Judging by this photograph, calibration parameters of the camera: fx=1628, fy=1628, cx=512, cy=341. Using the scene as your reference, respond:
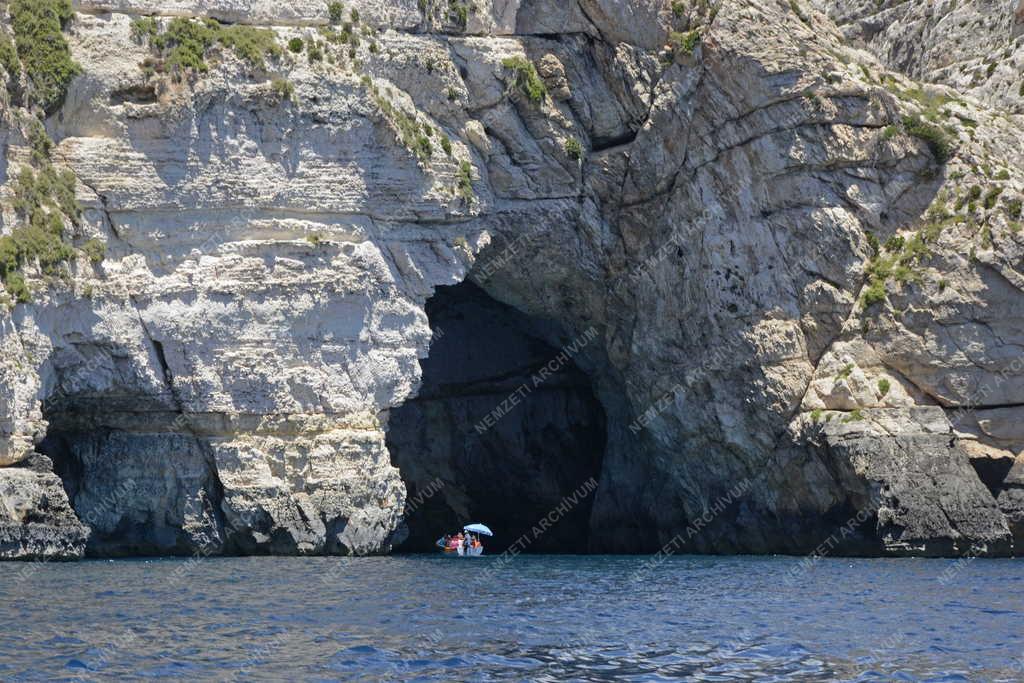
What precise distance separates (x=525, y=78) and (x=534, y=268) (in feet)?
17.6

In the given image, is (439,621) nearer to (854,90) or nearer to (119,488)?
(119,488)

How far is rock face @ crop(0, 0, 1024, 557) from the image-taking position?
38.6m

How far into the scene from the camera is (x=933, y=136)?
43.4 meters

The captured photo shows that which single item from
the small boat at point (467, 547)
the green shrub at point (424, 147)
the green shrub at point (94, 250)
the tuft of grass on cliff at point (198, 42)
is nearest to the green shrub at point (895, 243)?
the green shrub at point (424, 147)

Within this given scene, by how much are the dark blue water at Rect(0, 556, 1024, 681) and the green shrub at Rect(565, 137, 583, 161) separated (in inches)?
500

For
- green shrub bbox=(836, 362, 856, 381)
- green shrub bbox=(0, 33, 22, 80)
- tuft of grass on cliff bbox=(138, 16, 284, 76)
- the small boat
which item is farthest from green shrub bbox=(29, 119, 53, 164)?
green shrub bbox=(836, 362, 856, 381)

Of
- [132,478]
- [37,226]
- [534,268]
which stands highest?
[534,268]

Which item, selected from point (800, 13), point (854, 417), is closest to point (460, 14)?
point (800, 13)

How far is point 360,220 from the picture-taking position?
4069 cm

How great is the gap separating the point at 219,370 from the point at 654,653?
19621mm

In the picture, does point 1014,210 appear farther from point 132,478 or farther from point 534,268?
point 132,478

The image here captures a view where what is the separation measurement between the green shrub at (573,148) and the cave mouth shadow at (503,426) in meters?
7.81

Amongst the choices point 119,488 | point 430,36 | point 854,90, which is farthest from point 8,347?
point 854,90

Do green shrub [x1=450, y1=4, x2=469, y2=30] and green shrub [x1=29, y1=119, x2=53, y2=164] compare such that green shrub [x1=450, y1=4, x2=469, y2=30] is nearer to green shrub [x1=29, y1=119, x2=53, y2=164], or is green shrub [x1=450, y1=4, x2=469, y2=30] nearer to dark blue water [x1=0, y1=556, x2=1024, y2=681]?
green shrub [x1=29, y1=119, x2=53, y2=164]
